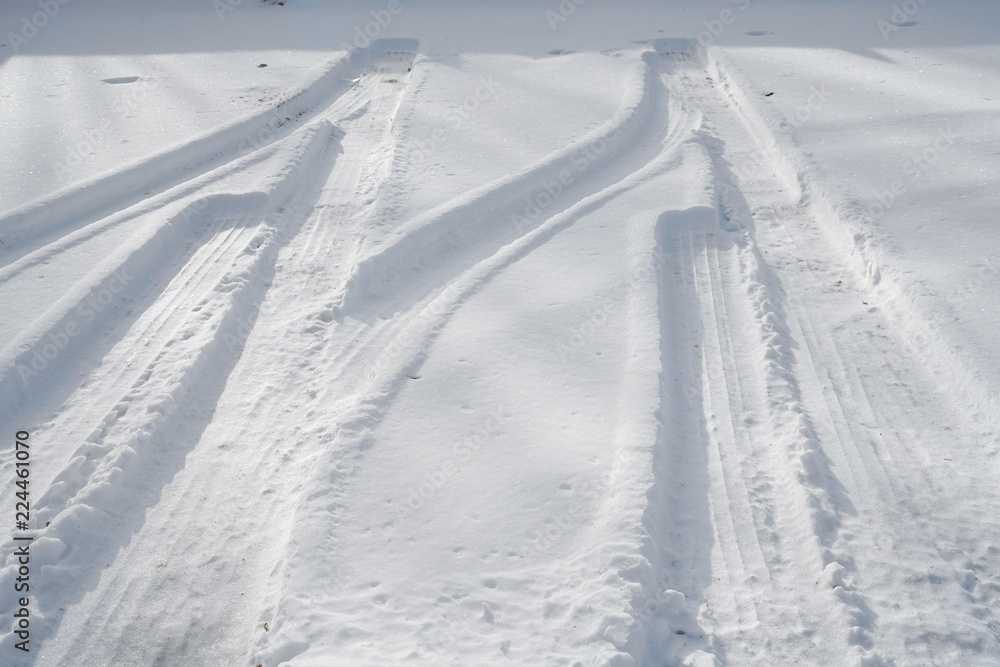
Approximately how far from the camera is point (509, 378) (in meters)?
3.74

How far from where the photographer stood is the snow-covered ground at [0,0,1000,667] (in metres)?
2.64

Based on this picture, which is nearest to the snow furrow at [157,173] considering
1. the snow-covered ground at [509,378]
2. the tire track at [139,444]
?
the snow-covered ground at [509,378]

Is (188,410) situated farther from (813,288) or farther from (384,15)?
(384,15)

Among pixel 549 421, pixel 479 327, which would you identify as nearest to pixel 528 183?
pixel 479 327

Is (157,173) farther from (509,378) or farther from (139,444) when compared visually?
(509,378)

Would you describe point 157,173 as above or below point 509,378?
above

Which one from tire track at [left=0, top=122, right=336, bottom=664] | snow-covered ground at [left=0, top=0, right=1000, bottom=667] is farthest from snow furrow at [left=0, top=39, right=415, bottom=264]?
tire track at [left=0, top=122, right=336, bottom=664]

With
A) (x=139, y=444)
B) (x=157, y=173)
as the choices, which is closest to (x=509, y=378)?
(x=139, y=444)

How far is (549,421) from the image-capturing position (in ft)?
11.3

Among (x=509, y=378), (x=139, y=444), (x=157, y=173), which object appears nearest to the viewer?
(x=139, y=444)

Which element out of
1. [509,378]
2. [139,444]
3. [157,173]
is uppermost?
[157,173]

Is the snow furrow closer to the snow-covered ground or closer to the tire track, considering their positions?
the snow-covered ground

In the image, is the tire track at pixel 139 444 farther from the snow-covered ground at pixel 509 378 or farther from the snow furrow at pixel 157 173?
the snow furrow at pixel 157 173

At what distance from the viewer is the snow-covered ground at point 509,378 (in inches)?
104
